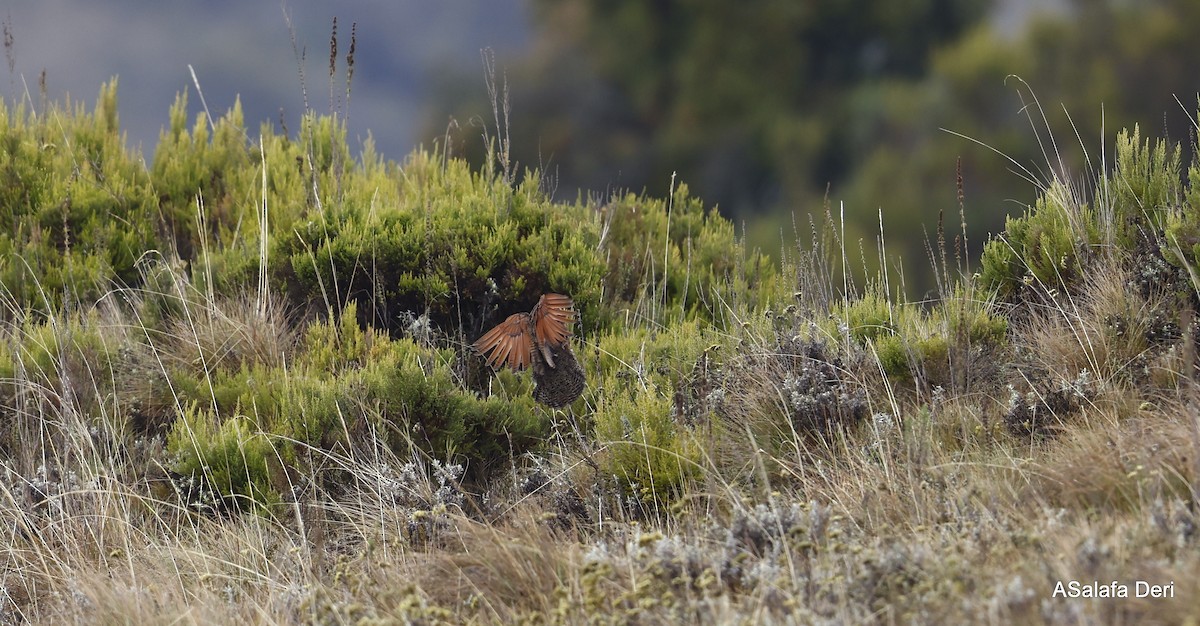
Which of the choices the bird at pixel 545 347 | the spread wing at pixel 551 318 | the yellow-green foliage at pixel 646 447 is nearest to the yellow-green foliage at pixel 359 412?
the bird at pixel 545 347

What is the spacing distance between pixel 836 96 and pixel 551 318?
39.6ft

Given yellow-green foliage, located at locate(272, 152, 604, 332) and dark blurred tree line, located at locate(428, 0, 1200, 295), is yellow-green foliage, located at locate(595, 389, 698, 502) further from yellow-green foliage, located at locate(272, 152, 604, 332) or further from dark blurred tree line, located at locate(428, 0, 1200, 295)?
dark blurred tree line, located at locate(428, 0, 1200, 295)

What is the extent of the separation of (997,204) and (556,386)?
7.25 metres

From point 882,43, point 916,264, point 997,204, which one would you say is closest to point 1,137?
point 997,204

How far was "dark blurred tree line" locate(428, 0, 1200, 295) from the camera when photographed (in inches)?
476

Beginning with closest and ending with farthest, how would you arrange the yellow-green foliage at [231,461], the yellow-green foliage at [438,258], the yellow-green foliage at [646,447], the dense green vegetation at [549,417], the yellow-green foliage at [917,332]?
1. the dense green vegetation at [549,417]
2. the yellow-green foliage at [646,447]
3. the yellow-green foliage at [917,332]
4. the yellow-green foliage at [231,461]
5. the yellow-green foliage at [438,258]

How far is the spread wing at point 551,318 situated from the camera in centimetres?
383

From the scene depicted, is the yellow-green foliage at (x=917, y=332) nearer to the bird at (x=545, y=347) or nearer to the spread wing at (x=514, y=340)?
the bird at (x=545, y=347)

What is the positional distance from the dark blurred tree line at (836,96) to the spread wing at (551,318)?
6584 mm

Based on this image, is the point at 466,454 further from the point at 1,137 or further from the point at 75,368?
the point at 1,137

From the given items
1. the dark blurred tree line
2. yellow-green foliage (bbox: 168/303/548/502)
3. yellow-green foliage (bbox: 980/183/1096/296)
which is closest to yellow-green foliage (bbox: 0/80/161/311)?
yellow-green foliage (bbox: 168/303/548/502)

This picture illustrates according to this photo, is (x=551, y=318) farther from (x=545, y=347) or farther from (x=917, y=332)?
(x=917, y=332)

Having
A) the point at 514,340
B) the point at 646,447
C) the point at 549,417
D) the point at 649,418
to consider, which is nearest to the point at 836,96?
the point at 549,417

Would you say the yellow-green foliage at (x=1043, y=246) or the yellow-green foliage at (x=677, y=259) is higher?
the yellow-green foliage at (x=1043, y=246)
